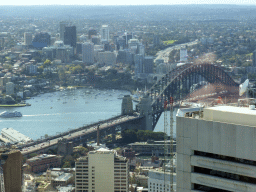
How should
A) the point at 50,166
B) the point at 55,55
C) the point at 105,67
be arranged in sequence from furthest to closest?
1. the point at 55,55
2. the point at 105,67
3. the point at 50,166

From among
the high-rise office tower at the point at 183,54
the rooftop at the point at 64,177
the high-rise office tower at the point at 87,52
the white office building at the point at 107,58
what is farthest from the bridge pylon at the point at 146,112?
the high-rise office tower at the point at 87,52

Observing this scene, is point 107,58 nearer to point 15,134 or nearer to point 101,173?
point 15,134

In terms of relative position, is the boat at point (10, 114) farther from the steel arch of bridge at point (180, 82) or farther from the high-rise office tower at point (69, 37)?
the high-rise office tower at point (69, 37)

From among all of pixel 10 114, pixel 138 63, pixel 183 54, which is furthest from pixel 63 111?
pixel 183 54

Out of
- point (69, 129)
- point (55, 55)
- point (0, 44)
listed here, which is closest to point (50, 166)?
point (69, 129)

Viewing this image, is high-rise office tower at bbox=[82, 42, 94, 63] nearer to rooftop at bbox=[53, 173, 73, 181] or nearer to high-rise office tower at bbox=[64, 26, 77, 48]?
high-rise office tower at bbox=[64, 26, 77, 48]

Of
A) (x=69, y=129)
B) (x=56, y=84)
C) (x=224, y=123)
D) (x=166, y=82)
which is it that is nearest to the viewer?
(x=224, y=123)

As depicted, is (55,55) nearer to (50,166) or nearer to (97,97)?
(97,97)
